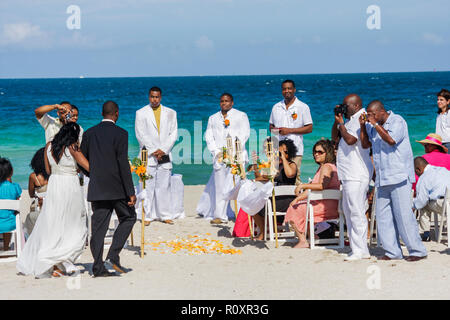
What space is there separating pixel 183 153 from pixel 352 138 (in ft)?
52.9

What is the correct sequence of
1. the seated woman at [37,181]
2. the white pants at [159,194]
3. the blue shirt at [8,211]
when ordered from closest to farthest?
Answer: the blue shirt at [8,211] → the seated woman at [37,181] → the white pants at [159,194]

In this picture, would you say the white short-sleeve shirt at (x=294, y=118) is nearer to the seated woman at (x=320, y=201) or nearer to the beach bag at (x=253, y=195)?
the seated woman at (x=320, y=201)

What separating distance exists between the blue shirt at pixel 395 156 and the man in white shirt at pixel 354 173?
0.24 m

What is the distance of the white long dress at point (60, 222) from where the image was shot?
269 inches

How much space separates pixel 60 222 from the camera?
686 cm

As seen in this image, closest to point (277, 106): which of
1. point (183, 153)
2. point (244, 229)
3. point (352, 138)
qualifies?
point (244, 229)

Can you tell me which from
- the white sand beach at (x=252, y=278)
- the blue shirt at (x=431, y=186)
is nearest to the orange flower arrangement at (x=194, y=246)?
the white sand beach at (x=252, y=278)

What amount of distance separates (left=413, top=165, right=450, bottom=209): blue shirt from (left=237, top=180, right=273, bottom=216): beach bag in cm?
192

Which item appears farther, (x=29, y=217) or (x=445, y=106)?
(x=445, y=106)

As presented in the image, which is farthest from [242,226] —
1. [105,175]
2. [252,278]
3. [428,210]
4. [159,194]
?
[105,175]

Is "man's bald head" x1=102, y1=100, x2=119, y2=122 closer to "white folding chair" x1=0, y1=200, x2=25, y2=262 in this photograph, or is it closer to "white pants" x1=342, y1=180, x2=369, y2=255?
"white folding chair" x1=0, y1=200, x2=25, y2=262

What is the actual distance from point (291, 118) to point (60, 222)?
446cm

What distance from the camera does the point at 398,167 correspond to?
23.9 ft
